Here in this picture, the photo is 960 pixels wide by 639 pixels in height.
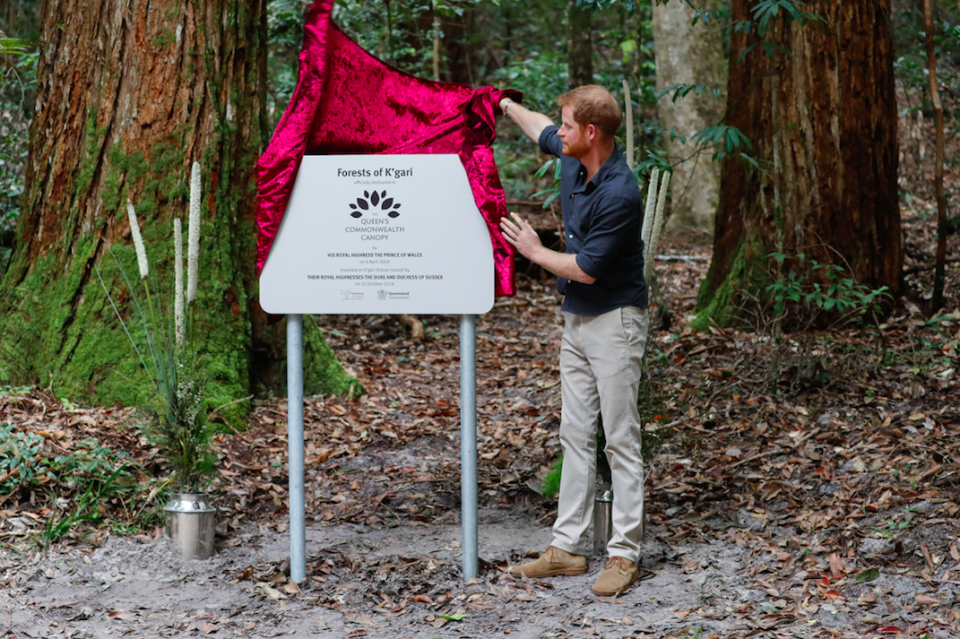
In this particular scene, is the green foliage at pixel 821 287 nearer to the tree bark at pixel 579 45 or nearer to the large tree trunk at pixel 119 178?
the large tree trunk at pixel 119 178

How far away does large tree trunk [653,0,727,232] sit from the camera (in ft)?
38.5

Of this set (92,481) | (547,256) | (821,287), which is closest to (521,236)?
(547,256)

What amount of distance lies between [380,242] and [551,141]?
857mm

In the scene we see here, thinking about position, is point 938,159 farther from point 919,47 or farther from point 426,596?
point 919,47

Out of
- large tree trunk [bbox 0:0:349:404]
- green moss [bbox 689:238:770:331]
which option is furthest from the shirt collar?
green moss [bbox 689:238:770:331]

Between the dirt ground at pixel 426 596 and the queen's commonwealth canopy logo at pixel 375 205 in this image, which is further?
the queen's commonwealth canopy logo at pixel 375 205

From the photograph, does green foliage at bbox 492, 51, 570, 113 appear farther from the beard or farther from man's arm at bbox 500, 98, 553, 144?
the beard

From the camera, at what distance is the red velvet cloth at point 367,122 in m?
3.63

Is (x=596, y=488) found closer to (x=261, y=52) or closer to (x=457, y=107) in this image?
(x=457, y=107)

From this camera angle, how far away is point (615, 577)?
143 inches

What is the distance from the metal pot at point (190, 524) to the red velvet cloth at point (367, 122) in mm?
1124

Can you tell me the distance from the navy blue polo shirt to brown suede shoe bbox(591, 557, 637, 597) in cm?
106

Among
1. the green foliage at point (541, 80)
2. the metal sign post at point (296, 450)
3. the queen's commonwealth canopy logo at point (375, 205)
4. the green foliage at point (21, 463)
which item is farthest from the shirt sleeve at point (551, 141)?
the green foliage at point (541, 80)

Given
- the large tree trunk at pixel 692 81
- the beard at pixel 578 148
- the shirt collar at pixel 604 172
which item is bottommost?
the shirt collar at pixel 604 172
